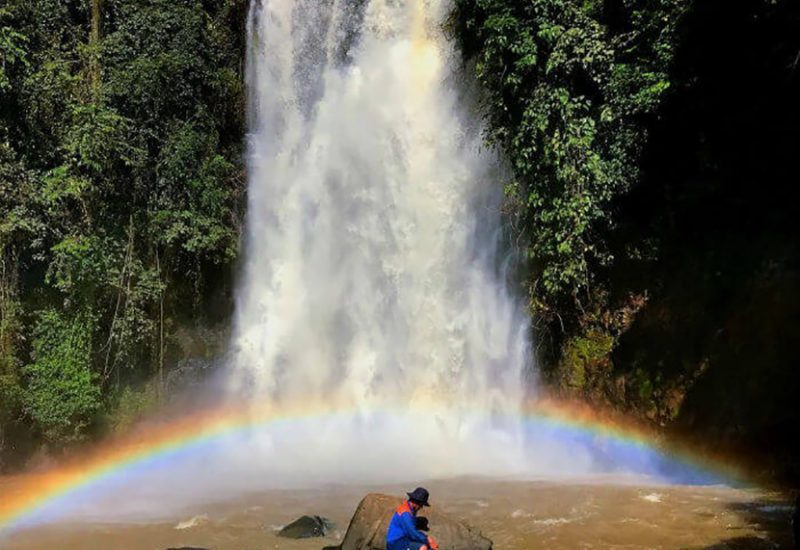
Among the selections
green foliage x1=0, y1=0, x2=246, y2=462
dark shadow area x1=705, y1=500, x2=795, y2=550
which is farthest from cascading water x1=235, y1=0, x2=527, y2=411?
dark shadow area x1=705, y1=500, x2=795, y2=550

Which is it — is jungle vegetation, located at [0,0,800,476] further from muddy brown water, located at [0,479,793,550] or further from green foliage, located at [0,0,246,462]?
muddy brown water, located at [0,479,793,550]

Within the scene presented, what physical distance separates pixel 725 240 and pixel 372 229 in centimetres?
808

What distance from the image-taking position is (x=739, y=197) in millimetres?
12094

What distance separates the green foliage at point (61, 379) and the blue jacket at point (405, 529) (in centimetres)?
1137

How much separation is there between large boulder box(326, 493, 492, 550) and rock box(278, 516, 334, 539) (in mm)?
890

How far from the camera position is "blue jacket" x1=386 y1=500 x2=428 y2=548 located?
19.9ft

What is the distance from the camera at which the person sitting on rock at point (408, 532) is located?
6.06m

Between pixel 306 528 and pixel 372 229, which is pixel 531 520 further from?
pixel 372 229

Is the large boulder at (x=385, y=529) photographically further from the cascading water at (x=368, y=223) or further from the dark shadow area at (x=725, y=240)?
the cascading water at (x=368, y=223)

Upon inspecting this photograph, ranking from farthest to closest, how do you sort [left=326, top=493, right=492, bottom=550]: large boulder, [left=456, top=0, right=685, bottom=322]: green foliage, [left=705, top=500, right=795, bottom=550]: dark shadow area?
[left=456, top=0, right=685, bottom=322]: green foliage, [left=326, top=493, right=492, bottom=550]: large boulder, [left=705, top=500, right=795, bottom=550]: dark shadow area

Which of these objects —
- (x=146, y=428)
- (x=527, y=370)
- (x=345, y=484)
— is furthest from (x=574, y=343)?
(x=146, y=428)

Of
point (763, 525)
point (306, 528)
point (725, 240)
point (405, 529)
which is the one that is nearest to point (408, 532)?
point (405, 529)

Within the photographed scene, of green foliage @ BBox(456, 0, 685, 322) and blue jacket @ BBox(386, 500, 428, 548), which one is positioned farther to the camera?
green foliage @ BBox(456, 0, 685, 322)

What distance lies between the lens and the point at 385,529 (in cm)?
798
